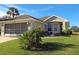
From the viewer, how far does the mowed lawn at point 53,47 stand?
12.7 metres

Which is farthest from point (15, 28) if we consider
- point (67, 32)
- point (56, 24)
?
point (67, 32)

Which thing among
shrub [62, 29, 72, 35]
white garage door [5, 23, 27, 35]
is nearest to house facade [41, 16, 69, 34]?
shrub [62, 29, 72, 35]

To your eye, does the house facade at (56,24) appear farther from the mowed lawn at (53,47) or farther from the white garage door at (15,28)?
the white garage door at (15,28)

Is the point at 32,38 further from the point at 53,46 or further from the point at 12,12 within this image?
the point at 12,12

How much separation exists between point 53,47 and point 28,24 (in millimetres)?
1272

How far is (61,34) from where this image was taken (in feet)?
43.1

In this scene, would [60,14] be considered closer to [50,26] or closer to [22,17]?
[50,26]

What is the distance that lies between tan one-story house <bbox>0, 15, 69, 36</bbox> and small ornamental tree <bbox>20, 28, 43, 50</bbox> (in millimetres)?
177

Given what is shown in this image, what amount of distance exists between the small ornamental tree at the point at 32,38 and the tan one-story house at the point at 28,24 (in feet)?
0.58

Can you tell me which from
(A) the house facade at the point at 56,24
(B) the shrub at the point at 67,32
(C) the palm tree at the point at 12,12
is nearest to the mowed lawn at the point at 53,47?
(B) the shrub at the point at 67,32

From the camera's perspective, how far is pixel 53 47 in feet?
42.9

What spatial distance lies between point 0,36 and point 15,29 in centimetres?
64

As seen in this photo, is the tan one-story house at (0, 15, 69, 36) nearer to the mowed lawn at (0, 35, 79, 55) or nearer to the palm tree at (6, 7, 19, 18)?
the palm tree at (6, 7, 19, 18)

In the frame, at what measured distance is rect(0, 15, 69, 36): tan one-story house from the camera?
13078mm
